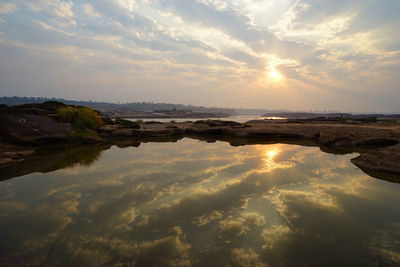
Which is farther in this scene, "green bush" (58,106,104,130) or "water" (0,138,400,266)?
"green bush" (58,106,104,130)

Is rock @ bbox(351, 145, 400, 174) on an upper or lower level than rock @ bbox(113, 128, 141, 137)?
upper

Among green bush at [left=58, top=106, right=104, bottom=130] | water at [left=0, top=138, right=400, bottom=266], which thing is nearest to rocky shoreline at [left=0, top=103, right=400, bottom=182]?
green bush at [left=58, top=106, right=104, bottom=130]

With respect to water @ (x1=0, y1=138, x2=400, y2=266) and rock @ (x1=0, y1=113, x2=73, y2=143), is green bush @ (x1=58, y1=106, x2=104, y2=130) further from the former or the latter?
water @ (x1=0, y1=138, x2=400, y2=266)

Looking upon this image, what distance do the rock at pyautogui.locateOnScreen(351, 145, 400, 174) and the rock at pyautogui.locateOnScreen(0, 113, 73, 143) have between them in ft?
91.5

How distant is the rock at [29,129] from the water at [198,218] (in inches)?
409

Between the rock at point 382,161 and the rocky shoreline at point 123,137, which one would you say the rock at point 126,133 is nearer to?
the rocky shoreline at point 123,137

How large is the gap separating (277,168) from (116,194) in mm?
10048

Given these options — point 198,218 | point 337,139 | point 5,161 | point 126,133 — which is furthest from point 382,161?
point 126,133

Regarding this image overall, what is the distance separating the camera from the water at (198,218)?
4.96 m

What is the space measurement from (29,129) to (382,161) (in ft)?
100

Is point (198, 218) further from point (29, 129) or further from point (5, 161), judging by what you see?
point (29, 129)

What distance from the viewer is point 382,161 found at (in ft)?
42.3

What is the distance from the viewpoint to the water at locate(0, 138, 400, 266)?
4965 mm

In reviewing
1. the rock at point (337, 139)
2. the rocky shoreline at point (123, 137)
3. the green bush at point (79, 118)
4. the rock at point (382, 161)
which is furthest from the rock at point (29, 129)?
the rock at point (337, 139)
